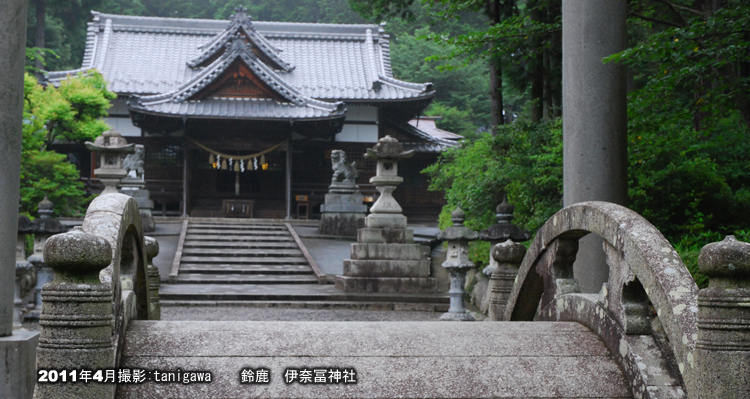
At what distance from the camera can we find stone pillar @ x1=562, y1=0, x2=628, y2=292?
17.7 ft

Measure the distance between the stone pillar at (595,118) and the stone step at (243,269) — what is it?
9009 mm

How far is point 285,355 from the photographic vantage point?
9.40 feet

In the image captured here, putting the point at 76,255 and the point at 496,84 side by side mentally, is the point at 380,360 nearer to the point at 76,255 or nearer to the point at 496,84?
the point at 76,255

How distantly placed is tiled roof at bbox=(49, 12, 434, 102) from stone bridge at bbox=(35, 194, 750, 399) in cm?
2110

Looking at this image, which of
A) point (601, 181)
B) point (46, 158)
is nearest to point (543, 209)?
point (601, 181)

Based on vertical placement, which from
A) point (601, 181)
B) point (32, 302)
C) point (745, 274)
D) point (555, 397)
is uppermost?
point (601, 181)

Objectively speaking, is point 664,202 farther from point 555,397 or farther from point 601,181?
point 555,397

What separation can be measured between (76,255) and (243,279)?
35.5 feet

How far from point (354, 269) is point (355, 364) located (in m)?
9.03

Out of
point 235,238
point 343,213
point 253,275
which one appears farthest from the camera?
point 343,213

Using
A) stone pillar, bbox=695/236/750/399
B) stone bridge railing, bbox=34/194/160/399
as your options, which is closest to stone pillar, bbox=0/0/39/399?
stone bridge railing, bbox=34/194/160/399

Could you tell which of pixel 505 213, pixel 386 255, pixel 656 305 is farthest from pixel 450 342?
pixel 386 255

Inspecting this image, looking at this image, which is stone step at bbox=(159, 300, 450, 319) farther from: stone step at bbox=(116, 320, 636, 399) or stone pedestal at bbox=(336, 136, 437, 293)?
stone step at bbox=(116, 320, 636, 399)

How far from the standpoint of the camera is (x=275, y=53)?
1057 inches
